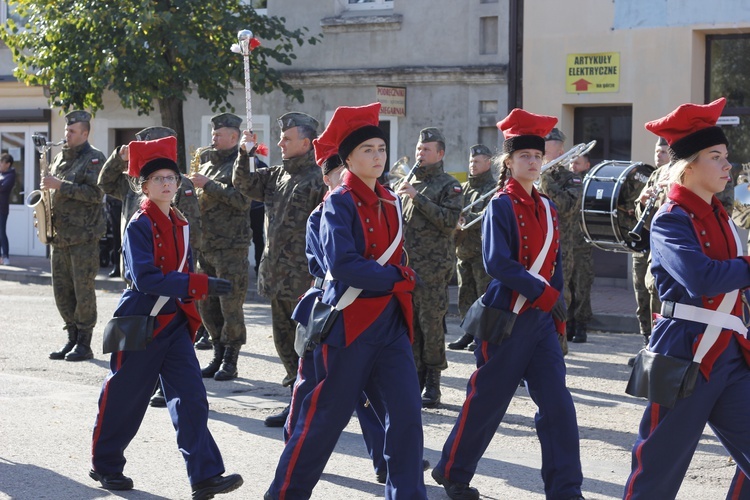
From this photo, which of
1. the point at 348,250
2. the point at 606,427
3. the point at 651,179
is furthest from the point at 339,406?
the point at 651,179

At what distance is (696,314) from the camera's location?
16.3ft

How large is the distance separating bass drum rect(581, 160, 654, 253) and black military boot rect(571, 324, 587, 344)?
202cm

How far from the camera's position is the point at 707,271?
480 cm

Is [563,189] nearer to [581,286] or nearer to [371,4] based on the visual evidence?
[581,286]

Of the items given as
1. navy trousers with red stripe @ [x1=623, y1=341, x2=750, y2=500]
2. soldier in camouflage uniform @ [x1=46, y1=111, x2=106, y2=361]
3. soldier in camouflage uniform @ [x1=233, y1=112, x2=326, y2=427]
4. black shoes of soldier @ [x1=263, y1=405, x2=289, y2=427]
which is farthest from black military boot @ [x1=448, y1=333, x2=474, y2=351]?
navy trousers with red stripe @ [x1=623, y1=341, x2=750, y2=500]

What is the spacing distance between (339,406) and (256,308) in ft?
33.6

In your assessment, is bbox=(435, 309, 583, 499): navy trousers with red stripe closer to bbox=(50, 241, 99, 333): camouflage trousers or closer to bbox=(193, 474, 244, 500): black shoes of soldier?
bbox=(193, 474, 244, 500): black shoes of soldier

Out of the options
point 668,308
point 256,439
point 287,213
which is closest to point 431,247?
point 287,213

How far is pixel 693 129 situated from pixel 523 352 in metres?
1.54

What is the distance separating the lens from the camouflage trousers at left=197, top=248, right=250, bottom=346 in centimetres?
984

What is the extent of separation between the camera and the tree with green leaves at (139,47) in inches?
666

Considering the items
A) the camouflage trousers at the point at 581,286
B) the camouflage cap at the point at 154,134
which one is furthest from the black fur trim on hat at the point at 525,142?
the camouflage trousers at the point at 581,286

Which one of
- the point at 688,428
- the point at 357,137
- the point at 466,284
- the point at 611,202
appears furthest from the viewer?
the point at 466,284

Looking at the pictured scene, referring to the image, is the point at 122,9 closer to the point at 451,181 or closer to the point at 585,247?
the point at 585,247
